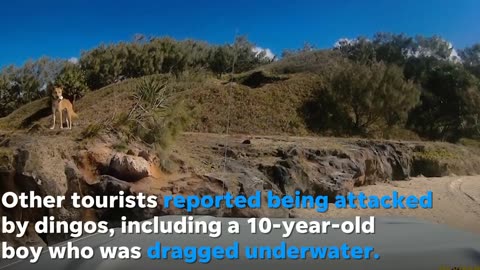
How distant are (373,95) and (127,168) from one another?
21.1 m

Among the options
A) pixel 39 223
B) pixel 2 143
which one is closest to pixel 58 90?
pixel 2 143

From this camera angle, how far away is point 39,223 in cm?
786

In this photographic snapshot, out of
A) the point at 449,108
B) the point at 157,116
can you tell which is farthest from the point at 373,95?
the point at 157,116

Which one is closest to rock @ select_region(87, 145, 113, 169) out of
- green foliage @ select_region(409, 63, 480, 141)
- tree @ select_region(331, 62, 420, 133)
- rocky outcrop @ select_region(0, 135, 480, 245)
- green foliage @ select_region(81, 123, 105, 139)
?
rocky outcrop @ select_region(0, 135, 480, 245)

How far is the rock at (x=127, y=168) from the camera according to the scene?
9.96m

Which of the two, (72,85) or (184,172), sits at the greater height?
(72,85)

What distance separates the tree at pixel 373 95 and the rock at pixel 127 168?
2027 centimetres

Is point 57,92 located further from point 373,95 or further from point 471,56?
point 471,56

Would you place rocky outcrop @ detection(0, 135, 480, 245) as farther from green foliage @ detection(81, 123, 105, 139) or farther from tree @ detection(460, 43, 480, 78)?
tree @ detection(460, 43, 480, 78)

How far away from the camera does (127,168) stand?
1007cm

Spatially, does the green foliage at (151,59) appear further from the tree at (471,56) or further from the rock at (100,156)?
the rock at (100,156)

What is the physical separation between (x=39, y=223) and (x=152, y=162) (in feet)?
11.6

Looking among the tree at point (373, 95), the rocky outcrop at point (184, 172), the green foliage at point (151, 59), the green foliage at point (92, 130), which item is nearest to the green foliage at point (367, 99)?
the tree at point (373, 95)

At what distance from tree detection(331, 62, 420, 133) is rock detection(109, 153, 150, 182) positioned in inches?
798
